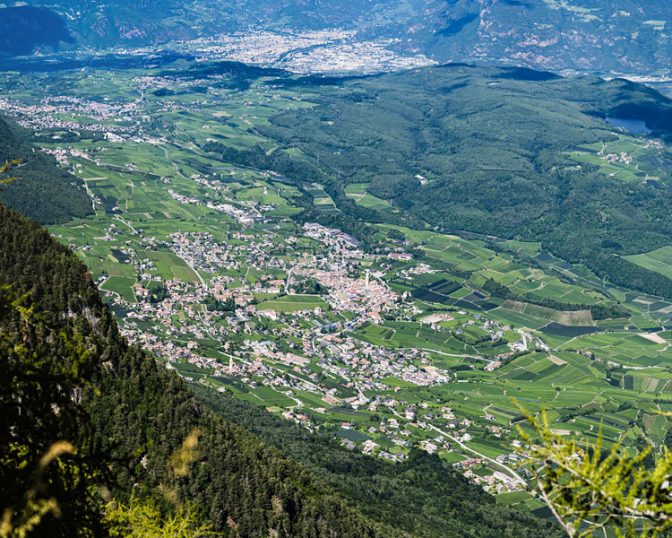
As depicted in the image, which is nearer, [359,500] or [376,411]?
[359,500]

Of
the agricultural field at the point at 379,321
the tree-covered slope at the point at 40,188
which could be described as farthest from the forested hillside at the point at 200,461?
the tree-covered slope at the point at 40,188

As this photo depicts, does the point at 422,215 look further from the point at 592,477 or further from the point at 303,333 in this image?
the point at 592,477

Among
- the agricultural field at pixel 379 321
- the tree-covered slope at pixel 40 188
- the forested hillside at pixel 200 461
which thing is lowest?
the agricultural field at pixel 379 321

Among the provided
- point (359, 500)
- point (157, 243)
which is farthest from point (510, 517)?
point (157, 243)

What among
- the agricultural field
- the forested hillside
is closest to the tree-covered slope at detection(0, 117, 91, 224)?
the agricultural field

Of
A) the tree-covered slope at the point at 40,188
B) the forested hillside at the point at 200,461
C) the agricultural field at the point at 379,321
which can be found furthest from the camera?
the tree-covered slope at the point at 40,188

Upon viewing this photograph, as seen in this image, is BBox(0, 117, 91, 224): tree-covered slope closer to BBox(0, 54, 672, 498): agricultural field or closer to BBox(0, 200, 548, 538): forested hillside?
BBox(0, 54, 672, 498): agricultural field

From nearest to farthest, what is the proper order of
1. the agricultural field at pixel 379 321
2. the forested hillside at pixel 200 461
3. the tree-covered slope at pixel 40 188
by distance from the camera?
the forested hillside at pixel 200 461, the agricultural field at pixel 379 321, the tree-covered slope at pixel 40 188

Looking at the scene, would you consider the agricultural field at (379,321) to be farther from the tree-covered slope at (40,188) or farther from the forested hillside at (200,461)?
the forested hillside at (200,461)
